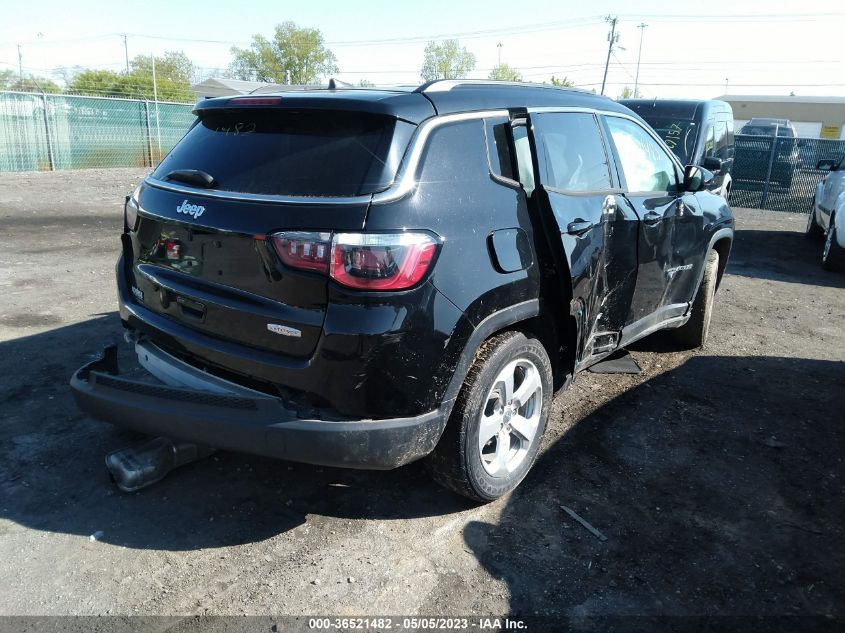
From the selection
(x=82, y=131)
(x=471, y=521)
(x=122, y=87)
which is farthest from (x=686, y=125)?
(x=122, y=87)

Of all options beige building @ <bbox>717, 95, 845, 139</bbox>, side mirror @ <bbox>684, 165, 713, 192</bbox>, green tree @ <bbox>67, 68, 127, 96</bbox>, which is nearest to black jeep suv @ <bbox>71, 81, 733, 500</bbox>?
side mirror @ <bbox>684, 165, 713, 192</bbox>

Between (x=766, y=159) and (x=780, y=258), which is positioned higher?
(x=766, y=159)

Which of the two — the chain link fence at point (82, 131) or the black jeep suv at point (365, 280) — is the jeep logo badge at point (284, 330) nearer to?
the black jeep suv at point (365, 280)

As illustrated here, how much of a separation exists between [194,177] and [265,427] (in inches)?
47.7

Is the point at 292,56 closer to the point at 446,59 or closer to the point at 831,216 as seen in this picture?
the point at 446,59

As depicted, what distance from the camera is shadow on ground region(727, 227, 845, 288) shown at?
360 inches

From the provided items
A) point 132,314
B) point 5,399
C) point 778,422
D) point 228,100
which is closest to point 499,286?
point 228,100

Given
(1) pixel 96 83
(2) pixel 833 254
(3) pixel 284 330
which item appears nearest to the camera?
(3) pixel 284 330

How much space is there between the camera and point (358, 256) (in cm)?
255

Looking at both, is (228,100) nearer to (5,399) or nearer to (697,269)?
(5,399)

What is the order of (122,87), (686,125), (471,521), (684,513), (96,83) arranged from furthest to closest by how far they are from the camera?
(96,83) → (122,87) → (686,125) → (684,513) → (471,521)

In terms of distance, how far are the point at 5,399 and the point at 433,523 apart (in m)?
2.83

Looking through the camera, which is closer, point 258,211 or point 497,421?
point 258,211

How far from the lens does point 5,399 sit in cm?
414
